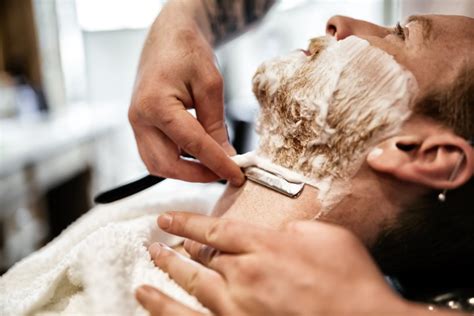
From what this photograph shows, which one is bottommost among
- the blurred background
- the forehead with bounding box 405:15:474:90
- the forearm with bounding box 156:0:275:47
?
the blurred background

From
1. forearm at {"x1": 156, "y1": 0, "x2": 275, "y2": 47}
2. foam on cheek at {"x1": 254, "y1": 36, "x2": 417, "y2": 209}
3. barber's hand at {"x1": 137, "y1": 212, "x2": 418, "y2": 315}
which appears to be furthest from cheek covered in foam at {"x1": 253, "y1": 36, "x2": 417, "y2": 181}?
forearm at {"x1": 156, "y1": 0, "x2": 275, "y2": 47}

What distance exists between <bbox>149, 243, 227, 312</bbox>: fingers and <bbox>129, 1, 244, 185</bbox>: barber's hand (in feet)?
0.63

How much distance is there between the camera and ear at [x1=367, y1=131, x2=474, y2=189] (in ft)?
2.34

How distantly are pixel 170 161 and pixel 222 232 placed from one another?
1.06ft

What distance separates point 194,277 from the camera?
24.4 inches

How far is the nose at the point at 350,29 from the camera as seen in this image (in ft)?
2.72

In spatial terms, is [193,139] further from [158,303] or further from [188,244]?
[158,303]

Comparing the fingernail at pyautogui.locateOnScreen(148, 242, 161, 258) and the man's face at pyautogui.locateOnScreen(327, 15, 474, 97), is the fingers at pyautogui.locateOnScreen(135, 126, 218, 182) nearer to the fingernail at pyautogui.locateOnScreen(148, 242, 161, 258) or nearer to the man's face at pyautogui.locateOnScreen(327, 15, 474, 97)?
the fingernail at pyautogui.locateOnScreen(148, 242, 161, 258)

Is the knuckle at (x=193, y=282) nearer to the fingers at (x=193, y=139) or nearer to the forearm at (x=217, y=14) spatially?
the fingers at (x=193, y=139)

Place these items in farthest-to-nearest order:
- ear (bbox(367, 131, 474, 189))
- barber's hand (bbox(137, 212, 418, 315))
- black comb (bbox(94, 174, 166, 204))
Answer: black comb (bbox(94, 174, 166, 204)) → ear (bbox(367, 131, 474, 189)) → barber's hand (bbox(137, 212, 418, 315))

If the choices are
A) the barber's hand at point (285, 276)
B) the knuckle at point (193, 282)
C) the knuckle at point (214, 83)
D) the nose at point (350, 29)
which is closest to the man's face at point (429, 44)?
the nose at point (350, 29)

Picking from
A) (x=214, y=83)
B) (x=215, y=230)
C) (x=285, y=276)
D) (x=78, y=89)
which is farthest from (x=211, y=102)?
(x=78, y=89)

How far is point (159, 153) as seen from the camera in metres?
0.88

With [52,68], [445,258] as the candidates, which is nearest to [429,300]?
[445,258]
